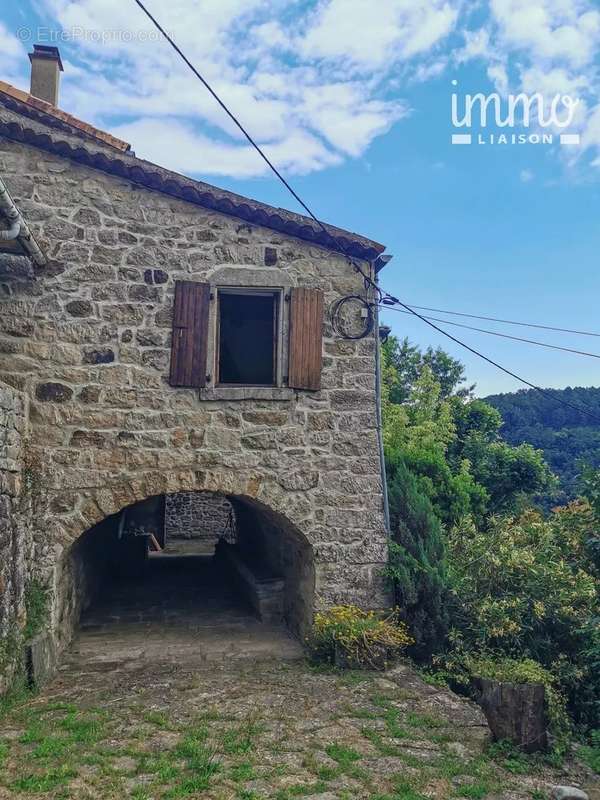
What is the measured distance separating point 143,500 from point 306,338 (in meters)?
2.85

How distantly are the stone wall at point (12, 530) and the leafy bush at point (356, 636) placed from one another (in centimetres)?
303

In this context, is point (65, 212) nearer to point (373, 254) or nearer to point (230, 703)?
point (373, 254)

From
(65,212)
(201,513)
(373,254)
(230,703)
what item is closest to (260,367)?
(373,254)

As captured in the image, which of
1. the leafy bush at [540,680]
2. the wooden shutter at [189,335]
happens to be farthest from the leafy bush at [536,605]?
the wooden shutter at [189,335]

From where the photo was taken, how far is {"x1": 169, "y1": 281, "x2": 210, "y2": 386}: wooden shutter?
20.4 ft

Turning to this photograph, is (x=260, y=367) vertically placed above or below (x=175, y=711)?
above

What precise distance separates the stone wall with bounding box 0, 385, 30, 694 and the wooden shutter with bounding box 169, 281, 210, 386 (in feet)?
5.31

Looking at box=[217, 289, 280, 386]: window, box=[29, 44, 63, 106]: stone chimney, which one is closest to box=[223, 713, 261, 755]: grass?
box=[217, 289, 280, 386]: window

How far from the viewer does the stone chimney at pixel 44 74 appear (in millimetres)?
8148

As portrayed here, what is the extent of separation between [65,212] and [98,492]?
307 cm

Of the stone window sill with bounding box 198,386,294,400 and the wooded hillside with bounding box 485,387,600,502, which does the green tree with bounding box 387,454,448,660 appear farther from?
the wooded hillside with bounding box 485,387,600,502

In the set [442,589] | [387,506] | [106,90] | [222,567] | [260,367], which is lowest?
[222,567]

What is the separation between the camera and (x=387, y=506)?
6.71 meters

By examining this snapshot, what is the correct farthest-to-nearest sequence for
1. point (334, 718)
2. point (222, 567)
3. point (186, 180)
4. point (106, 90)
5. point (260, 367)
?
point (222, 567) → point (260, 367) → point (186, 180) → point (106, 90) → point (334, 718)
